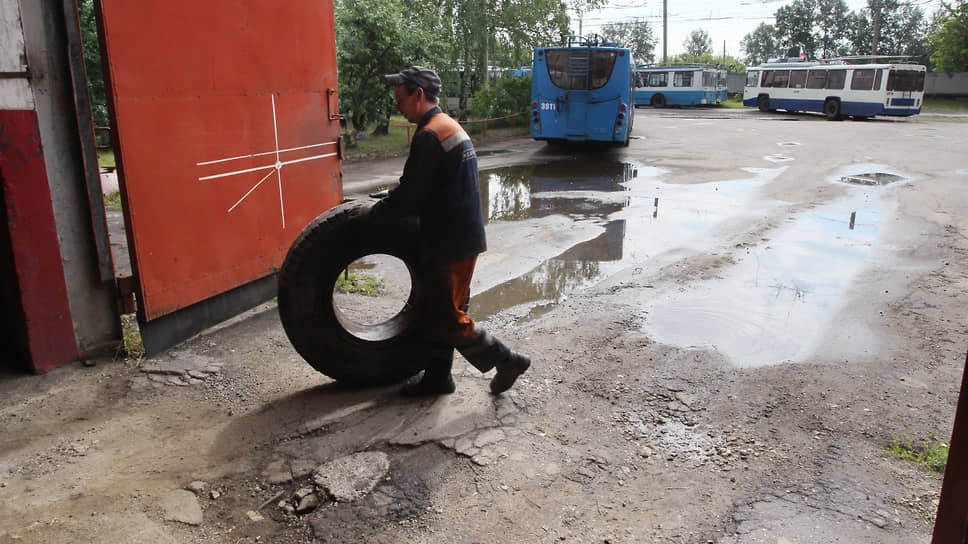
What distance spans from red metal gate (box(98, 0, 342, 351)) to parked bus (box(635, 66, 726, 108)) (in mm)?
36251

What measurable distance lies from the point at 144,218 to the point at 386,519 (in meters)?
2.62

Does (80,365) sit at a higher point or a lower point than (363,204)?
lower

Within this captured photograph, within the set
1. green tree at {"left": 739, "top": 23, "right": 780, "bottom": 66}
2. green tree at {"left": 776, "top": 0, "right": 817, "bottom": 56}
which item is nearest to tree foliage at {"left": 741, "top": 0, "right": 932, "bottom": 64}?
green tree at {"left": 776, "top": 0, "right": 817, "bottom": 56}

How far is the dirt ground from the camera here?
2869 mm

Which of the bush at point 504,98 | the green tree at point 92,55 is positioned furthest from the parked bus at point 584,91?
the green tree at point 92,55

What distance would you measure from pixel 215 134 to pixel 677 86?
126 ft

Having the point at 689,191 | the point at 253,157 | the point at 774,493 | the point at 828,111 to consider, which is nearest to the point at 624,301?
the point at 774,493

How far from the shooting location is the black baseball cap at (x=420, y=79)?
3.54 metres

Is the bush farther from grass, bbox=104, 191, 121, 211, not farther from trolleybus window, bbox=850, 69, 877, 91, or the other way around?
grass, bbox=104, 191, 121, 211

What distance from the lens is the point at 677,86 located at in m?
39.2

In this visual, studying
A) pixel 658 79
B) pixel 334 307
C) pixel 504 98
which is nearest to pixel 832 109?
pixel 658 79

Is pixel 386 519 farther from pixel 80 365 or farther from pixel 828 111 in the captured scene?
pixel 828 111

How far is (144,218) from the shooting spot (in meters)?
4.24

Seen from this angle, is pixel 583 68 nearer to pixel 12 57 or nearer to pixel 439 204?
pixel 439 204
